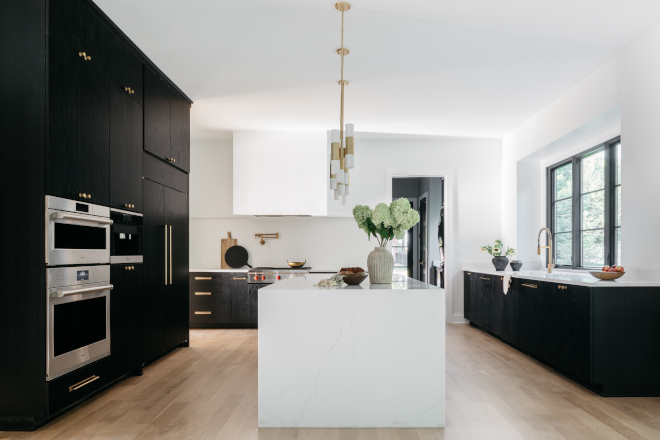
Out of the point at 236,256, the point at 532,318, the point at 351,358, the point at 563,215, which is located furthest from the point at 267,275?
the point at 563,215

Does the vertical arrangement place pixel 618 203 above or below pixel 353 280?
above

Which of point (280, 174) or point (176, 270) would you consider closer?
point (176, 270)

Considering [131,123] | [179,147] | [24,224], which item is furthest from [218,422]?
[179,147]

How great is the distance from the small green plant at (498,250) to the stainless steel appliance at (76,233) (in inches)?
181

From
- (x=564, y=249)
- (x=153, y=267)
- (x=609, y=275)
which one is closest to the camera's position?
(x=609, y=275)

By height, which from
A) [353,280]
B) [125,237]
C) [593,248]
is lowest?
[353,280]

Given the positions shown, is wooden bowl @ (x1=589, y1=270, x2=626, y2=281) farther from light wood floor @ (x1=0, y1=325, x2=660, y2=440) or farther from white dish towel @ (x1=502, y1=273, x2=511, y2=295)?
white dish towel @ (x1=502, y1=273, x2=511, y2=295)

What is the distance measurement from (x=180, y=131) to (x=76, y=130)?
1994 mm

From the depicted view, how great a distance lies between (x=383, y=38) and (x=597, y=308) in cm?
246

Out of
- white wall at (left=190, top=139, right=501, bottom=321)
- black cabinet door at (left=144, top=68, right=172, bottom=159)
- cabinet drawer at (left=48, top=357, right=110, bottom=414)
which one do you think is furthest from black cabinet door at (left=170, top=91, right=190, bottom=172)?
cabinet drawer at (left=48, top=357, right=110, bottom=414)

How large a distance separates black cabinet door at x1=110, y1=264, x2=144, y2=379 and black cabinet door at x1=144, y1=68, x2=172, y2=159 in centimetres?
109

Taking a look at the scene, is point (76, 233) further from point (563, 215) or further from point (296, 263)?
point (563, 215)

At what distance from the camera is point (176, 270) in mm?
4828

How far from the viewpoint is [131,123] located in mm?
3805
